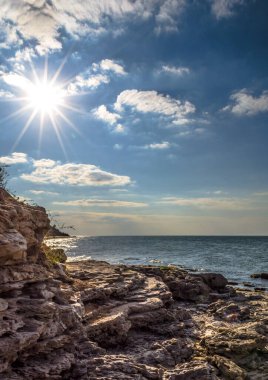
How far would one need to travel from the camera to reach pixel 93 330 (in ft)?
50.6

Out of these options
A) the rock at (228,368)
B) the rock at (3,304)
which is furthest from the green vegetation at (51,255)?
the rock at (228,368)

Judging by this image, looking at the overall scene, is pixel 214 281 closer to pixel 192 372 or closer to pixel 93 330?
pixel 192 372

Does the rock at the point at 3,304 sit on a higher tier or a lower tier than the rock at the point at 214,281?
higher

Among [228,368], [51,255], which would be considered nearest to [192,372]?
[228,368]

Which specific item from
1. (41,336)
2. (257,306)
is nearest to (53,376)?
(41,336)

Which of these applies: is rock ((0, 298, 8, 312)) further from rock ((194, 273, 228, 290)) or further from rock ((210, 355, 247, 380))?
rock ((194, 273, 228, 290))

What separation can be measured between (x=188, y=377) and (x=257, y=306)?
19588 mm

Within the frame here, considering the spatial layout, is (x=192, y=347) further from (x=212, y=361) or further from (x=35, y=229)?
(x=35, y=229)

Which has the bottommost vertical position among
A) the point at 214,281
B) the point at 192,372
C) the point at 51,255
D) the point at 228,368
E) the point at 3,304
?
the point at 228,368

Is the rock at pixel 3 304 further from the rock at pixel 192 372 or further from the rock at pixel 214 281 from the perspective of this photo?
the rock at pixel 214 281

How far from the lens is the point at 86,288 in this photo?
19016 mm

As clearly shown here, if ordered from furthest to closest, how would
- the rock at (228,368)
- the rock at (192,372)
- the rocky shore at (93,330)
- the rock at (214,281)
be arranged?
the rock at (214,281)
the rock at (228,368)
the rock at (192,372)
the rocky shore at (93,330)

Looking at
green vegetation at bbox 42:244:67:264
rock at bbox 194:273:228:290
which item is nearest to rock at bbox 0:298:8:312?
green vegetation at bbox 42:244:67:264

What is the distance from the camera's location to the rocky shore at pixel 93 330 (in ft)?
39.0
